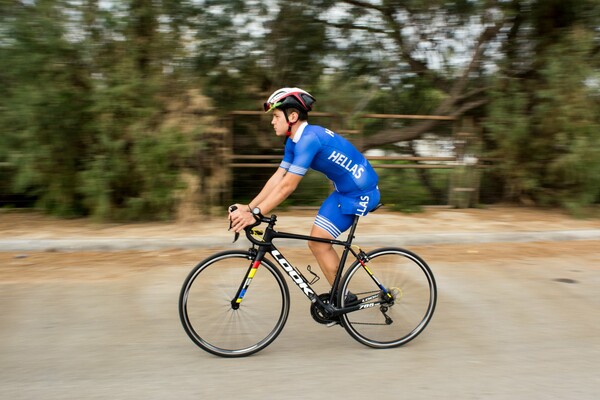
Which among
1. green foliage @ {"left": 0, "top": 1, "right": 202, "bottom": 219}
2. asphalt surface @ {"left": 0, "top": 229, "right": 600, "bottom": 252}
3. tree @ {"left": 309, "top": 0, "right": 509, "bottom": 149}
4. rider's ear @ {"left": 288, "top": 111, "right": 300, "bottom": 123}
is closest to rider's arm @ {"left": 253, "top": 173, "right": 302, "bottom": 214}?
rider's ear @ {"left": 288, "top": 111, "right": 300, "bottom": 123}

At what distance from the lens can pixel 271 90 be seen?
906 cm

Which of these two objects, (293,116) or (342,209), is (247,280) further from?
(293,116)

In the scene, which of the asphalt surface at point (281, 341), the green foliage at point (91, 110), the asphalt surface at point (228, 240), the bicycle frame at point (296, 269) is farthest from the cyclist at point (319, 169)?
the green foliage at point (91, 110)

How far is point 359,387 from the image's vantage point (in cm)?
324

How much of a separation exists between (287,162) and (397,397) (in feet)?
5.82

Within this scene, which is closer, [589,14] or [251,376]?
[251,376]

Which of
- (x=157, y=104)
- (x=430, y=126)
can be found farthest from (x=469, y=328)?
(x=430, y=126)

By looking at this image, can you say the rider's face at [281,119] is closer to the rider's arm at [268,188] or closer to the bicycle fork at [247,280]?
the rider's arm at [268,188]

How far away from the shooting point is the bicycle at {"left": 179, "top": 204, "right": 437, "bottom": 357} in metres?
3.58

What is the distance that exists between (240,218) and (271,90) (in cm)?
609

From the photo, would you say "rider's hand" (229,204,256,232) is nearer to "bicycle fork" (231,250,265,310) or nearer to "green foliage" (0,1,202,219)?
"bicycle fork" (231,250,265,310)

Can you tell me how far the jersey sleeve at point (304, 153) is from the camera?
3460 millimetres

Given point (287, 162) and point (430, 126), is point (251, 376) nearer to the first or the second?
point (287, 162)

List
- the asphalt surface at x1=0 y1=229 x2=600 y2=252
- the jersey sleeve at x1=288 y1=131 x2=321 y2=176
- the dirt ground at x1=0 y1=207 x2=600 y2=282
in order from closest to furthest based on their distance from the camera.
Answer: the jersey sleeve at x1=288 y1=131 x2=321 y2=176 → the dirt ground at x1=0 y1=207 x2=600 y2=282 → the asphalt surface at x1=0 y1=229 x2=600 y2=252
